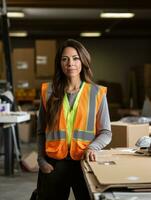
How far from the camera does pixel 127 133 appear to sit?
3168 mm

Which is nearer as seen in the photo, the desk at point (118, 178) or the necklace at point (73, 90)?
the desk at point (118, 178)

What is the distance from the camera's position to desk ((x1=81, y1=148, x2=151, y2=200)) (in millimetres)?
1416

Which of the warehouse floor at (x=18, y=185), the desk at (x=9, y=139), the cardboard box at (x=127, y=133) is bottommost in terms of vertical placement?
the warehouse floor at (x=18, y=185)

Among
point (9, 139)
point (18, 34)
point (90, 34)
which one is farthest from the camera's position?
point (90, 34)

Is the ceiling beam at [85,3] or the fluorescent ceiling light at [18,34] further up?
the ceiling beam at [85,3]

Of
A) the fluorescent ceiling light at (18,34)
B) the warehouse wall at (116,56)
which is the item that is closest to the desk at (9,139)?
the fluorescent ceiling light at (18,34)

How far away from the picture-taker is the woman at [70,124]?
6.45ft

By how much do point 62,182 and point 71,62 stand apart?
56 cm

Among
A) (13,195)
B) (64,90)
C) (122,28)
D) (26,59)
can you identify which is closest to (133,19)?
(122,28)

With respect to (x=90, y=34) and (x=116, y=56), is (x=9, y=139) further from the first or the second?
(x=116, y=56)

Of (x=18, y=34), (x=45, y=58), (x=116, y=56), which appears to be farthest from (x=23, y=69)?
(x=116, y=56)

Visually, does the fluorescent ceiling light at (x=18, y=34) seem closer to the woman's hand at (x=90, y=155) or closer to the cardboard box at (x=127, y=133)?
the cardboard box at (x=127, y=133)

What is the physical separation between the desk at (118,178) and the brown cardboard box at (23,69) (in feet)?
26.5

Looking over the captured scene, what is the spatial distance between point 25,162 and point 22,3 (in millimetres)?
2661
